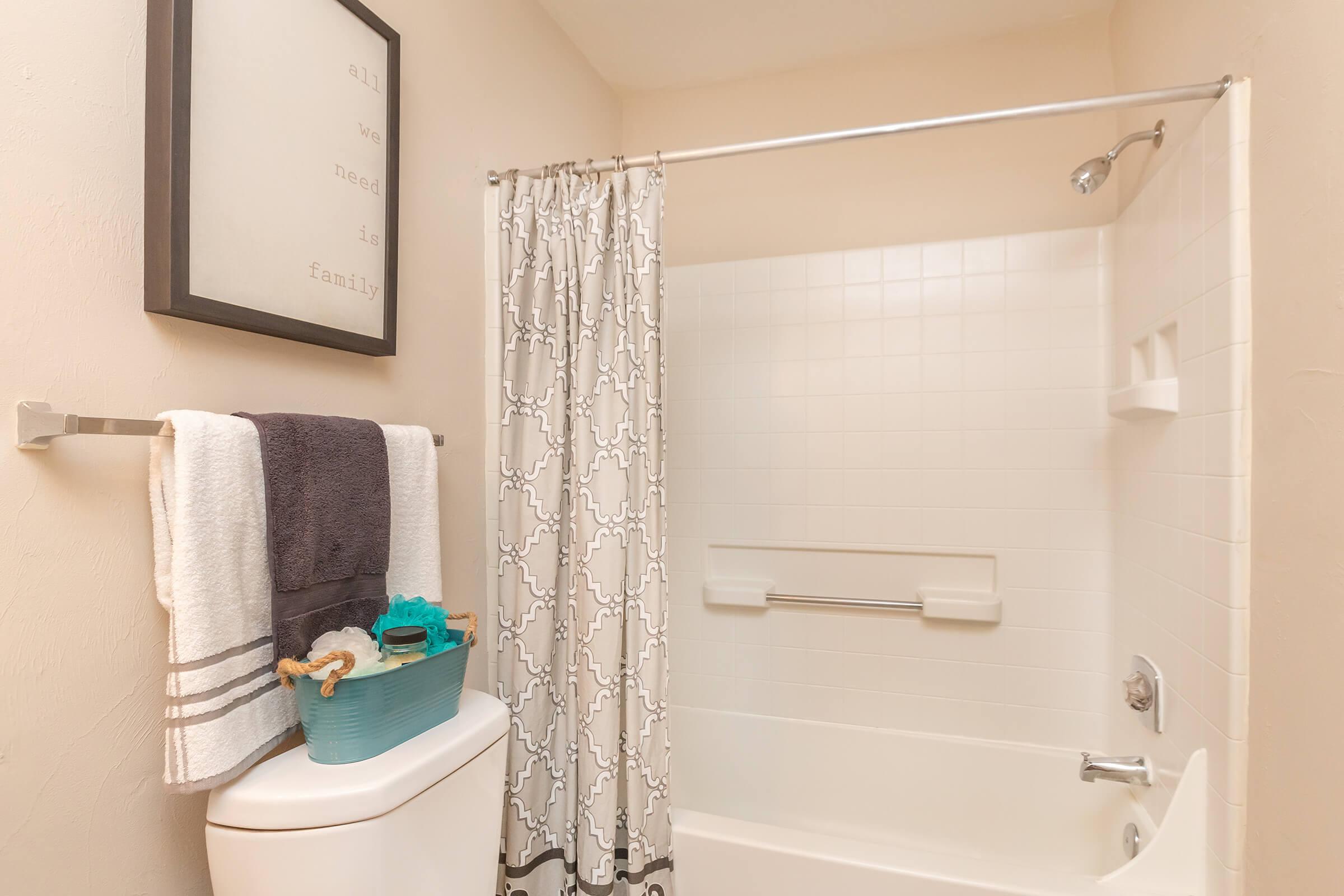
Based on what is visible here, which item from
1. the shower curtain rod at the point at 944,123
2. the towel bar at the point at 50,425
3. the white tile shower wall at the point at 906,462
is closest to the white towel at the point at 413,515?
the towel bar at the point at 50,425

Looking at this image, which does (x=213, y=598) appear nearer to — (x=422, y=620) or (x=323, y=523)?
(x=323, y=523)

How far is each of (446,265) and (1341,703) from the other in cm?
168

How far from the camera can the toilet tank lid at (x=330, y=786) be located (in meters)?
0.81

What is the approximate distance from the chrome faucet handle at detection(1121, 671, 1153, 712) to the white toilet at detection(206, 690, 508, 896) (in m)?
1.46

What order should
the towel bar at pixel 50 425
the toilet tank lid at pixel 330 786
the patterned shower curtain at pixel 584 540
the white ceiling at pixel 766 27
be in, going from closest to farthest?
the towel bar at pixel 50 425 < the toilet tank lid at pixel 330 786 < the patterned shower curtain at pixel 584 540 < the white ceiling at pixel 766 27

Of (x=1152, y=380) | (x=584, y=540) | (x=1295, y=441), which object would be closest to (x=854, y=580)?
(x=1152, y=380)

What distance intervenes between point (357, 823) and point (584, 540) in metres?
0.66

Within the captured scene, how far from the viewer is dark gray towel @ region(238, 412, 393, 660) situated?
0.89 m

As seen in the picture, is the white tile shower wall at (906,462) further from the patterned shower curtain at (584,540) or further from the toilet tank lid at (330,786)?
the toilet tank lid at (330,786)

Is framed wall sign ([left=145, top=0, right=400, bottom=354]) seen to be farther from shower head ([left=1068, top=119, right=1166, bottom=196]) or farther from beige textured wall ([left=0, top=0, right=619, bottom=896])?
shower head ([left=1068, top=119, right=1166, bottom=196])

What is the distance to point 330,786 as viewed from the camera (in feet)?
2.77

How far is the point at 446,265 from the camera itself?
1.45m

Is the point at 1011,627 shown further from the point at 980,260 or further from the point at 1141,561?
the point at 980,260

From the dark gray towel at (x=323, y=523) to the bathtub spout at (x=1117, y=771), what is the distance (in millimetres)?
1533
